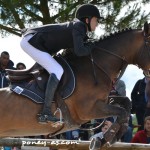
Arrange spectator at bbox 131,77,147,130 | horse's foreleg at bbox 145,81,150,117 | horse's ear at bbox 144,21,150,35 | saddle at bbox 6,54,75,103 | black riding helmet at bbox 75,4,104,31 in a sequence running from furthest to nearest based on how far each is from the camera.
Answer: spectator at bbox 131,77,147,130 < horse's foreleg at bbox 145,81,150,117 < horse's ear at bbox 144,21,150,35 < black riding helmet at bbox 75,4,104,31 < saddle at bbox 6,54,75,103

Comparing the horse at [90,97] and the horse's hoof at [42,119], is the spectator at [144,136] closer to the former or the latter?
the horse at [90,97]

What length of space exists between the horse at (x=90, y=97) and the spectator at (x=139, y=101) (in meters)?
3.61

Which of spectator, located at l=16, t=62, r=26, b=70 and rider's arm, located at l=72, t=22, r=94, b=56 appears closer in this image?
Answer: rider's arm, located at l=72, t=22, r=94, b=56

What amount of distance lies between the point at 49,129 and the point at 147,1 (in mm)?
8443

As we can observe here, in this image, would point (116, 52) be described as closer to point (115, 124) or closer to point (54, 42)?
point (54, 42)

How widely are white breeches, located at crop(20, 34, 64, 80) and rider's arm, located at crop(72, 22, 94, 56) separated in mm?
378

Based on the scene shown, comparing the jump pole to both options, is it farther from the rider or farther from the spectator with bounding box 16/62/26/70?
the spectator with bounding box 16/62/26/70

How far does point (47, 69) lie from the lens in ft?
26.0

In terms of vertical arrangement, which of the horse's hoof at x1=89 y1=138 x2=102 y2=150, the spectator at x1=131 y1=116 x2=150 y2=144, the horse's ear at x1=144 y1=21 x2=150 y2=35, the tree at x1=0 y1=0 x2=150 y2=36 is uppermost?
the tree at x1=0 y1=0 x2=150 y2=36

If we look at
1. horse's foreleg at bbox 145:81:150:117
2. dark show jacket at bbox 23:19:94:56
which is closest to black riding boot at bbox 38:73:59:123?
dark show jacket at bbox 23:19:94:56

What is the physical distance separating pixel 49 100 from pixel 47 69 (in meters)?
0.49

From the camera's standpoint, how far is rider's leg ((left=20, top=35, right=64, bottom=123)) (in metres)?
7.68

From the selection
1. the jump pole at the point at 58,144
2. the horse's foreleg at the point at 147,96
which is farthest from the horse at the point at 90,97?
the horse's foreleg at the point at 147,96

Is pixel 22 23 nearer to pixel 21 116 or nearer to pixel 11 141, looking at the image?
pixel 11 141
